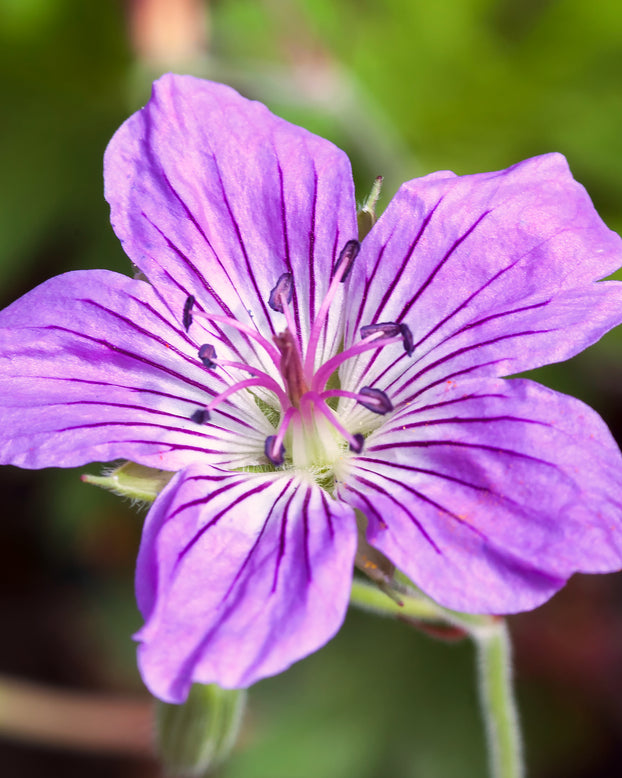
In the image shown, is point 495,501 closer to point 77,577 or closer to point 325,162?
point 325,162

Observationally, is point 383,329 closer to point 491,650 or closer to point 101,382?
point 101,382

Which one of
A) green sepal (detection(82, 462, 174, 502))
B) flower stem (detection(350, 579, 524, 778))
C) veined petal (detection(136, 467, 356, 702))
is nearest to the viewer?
veined petal (detection(136, 467, 356, 702))

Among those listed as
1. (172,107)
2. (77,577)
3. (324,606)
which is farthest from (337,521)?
(77,577)

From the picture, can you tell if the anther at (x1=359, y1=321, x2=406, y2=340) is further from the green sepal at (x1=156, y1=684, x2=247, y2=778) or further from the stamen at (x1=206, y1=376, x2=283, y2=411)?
the green sepal at (x1=156, y1=684, x2=247, y2=778)

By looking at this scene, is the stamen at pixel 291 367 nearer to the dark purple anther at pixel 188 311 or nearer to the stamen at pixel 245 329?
the stamen at pixel 245 329

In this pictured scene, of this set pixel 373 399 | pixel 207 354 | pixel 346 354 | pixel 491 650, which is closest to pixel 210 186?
pixel 207 354

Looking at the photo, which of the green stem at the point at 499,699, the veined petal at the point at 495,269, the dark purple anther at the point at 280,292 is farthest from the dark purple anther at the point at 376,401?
the green stem at the point at 499,699

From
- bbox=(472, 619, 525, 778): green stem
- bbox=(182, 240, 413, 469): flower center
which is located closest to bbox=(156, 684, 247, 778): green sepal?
bbox=(472, 619, 525, 778): green stem
